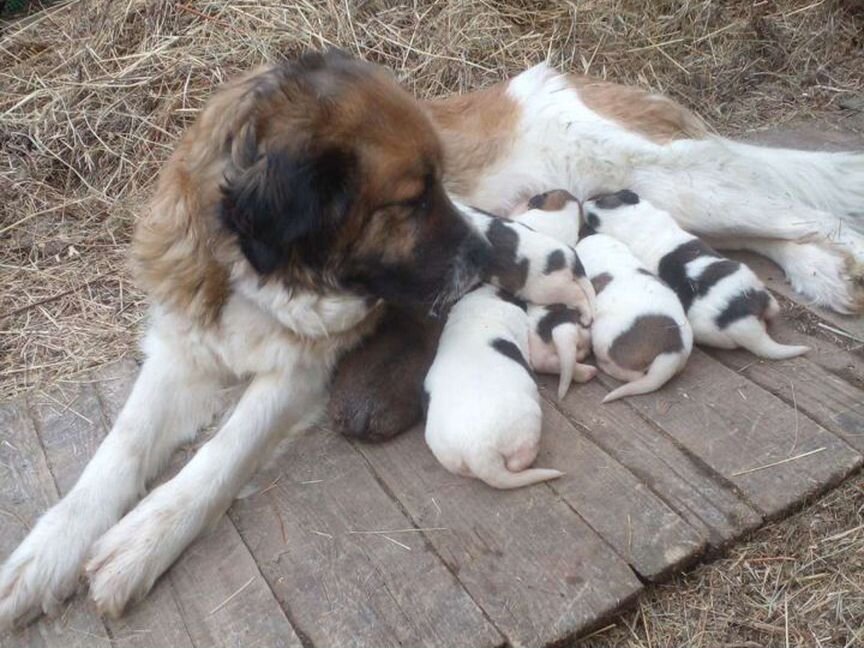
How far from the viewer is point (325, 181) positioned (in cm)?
237

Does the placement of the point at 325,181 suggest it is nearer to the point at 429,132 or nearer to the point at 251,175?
the point at 251,175

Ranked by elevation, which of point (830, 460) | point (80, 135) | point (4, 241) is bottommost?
point (4, 241)

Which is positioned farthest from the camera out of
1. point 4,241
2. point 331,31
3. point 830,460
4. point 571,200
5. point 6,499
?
point 331,31

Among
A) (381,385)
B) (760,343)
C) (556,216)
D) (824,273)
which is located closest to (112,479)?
(381,385)

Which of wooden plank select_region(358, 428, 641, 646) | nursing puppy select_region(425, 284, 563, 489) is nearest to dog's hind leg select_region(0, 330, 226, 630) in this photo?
wooden plank select_region(358, 428, 641, 646)

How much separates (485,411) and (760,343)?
116cm

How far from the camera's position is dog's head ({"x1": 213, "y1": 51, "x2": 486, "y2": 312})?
7.66 ft

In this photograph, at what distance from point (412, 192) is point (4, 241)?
2721mm

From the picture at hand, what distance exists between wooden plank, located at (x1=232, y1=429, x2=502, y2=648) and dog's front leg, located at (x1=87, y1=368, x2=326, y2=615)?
119mm

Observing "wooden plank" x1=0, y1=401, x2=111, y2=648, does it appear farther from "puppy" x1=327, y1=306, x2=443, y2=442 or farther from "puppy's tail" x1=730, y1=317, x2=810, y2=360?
"puppy's tail" x1=730, y1=317, x2=810, y2=360

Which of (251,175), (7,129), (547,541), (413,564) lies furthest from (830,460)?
(7,129)

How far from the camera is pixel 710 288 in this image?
9.51ft

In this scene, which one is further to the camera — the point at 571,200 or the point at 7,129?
the point at 7,129

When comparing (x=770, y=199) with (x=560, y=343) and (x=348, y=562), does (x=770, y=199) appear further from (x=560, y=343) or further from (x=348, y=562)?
(x=348, y=562)
